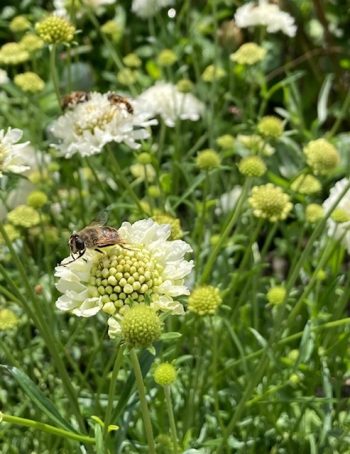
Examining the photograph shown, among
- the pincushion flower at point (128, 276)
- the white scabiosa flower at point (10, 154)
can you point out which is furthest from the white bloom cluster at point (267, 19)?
the pincushion flower at point (128, 276)

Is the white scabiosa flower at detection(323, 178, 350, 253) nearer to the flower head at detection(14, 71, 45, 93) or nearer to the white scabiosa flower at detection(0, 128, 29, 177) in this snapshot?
the white scabiosa flower at detection(0, 128, 29, 177)

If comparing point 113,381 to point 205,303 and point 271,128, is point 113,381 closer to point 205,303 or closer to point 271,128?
point 205,303

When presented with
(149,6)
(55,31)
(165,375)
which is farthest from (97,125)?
(149,6)

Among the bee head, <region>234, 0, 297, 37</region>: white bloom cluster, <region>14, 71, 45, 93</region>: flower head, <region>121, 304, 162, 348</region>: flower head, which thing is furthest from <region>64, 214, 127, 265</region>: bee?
<region>234, 0, 297, 37</region>: white bloom cluster

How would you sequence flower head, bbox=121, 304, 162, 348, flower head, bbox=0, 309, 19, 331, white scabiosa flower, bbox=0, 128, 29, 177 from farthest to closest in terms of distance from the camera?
flower head, bbox=0, 309, 19, 331
white scabiosa flower, bbox=0, 128, 29, 177
flower head, bbox=121, 304, 162, 348

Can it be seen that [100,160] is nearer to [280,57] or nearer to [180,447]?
[280,57]

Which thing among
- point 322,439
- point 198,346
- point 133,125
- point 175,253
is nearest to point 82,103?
point 133,125

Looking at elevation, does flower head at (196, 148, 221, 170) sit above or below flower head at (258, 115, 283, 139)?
below
